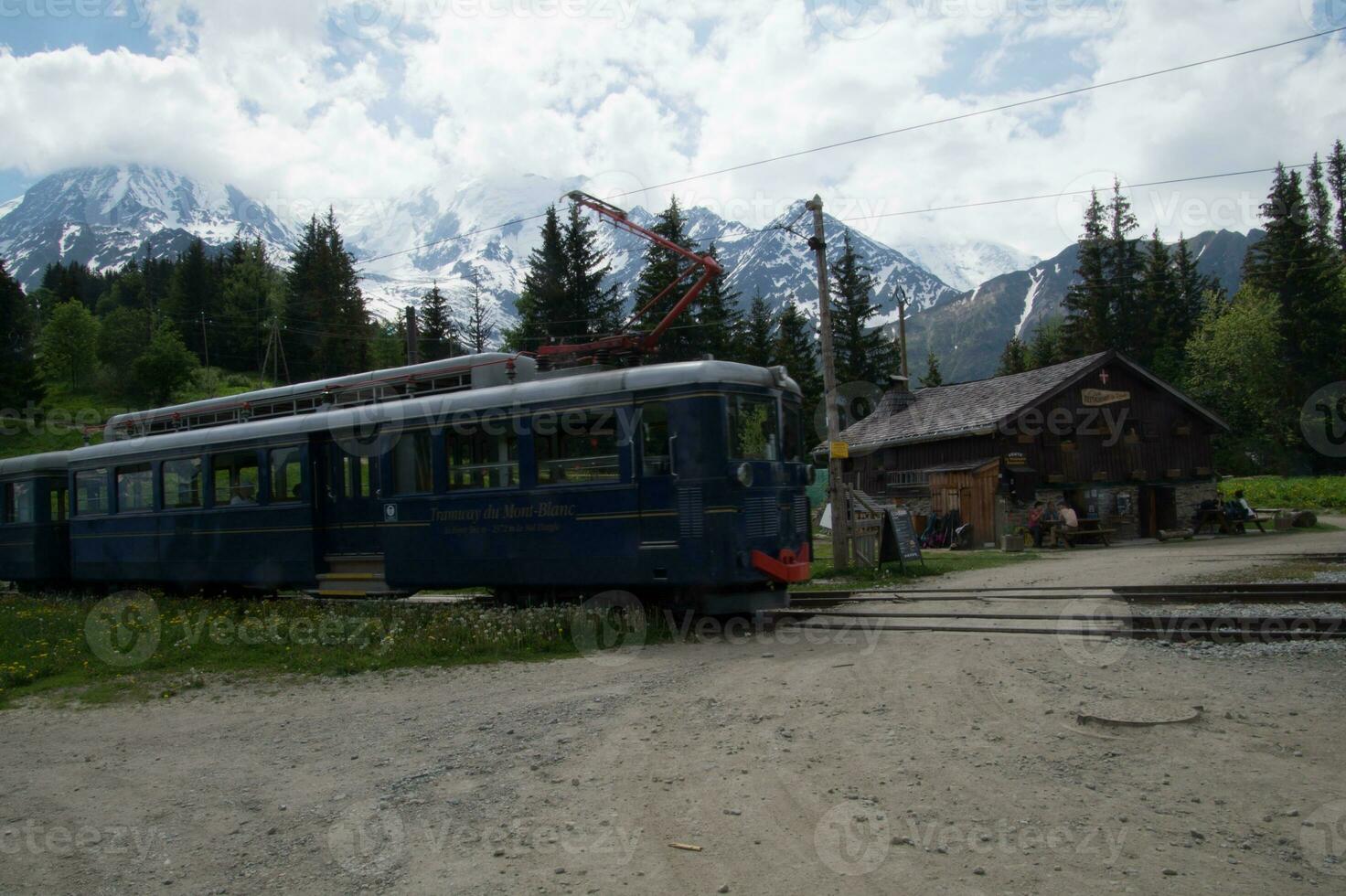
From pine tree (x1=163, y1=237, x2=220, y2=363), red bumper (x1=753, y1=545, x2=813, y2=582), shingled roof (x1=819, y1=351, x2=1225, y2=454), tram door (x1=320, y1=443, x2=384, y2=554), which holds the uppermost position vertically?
pine tree (x1=163, y1=237, x2=220, y2=363)

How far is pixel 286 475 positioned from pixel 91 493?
6304mm

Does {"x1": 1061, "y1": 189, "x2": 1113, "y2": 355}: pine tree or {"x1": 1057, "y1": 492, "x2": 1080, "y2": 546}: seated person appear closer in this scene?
{"x1": 1057, "y1": 492, "x2": 1080, "y2": 546}: seated person

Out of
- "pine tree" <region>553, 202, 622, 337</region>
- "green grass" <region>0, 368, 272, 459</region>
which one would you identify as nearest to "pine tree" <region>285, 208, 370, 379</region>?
"green grass" <region>0, 368, 272, 459</region>

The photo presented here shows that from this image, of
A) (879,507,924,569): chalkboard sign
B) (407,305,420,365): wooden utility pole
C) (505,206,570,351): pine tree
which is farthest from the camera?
(505,206,570,351): pine tree

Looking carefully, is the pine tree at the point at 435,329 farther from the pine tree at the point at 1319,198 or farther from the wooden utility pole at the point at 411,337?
the pine tree at the point at 1319,198

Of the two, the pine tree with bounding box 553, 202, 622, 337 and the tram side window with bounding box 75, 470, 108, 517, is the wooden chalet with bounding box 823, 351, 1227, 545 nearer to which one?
the pine tree with bounding box 553, 202, 622, 337

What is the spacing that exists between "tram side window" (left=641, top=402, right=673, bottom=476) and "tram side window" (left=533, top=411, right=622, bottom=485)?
14.7 inches

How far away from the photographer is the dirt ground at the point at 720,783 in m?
4.21

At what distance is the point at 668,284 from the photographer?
141 ft

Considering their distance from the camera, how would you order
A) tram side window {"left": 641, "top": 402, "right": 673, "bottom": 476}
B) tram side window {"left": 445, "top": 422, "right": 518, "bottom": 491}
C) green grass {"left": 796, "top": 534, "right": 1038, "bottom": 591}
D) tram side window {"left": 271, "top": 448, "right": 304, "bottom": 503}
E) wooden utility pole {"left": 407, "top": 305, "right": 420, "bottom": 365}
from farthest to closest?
1. wooden utility pole {"left": 407, "top": 305, "right": 420, "bottom": 365}
2. green grass {"left": 796, "top": 534, "right": 1038, "bottom": 591}
3. tram side window {"left": 271, "top": 448, "right": 304, "bottom": 503}
4. tram side window {"left": 445, "top": 422, "right": 518, "bottom": 491}
5. tram side window {"left": 641, "top": 402, "right": 673, "bottom": 476}

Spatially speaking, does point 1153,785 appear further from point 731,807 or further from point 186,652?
point 186,652

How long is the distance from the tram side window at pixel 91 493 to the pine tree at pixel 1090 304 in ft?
202

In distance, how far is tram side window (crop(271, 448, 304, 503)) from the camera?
14172 millimetres

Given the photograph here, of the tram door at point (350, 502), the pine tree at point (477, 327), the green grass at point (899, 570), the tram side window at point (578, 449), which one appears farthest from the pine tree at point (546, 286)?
the tram side window at point (578, 449)
